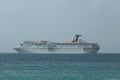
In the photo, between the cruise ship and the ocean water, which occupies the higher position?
the cruise ship

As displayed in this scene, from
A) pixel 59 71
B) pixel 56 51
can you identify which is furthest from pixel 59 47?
pixel 59 71

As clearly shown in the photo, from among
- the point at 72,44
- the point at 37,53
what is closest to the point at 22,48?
the point at 37,53

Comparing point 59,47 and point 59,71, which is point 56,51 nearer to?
point 59,47

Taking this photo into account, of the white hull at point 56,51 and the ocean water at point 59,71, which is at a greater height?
the white hull at point 56,51

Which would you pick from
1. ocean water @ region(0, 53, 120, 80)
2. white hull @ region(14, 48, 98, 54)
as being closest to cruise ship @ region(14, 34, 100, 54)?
white hull @ region(14, 48, 98, 54)

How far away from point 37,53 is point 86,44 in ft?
49.5

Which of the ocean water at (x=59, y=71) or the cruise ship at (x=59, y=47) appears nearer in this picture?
the ocean water at (x=59, y=71)

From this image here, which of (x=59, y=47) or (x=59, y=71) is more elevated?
(x=59, y=47)

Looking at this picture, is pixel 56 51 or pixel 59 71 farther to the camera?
pixel 56 51

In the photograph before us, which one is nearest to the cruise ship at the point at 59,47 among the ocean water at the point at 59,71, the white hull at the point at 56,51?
the white hull at the point at 56,51

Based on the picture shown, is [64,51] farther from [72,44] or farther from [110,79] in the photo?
[110,79]

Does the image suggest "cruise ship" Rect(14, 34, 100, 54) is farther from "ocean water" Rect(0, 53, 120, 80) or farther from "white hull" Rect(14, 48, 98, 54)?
"ocean water" Rect(0, 53, 120, 80)

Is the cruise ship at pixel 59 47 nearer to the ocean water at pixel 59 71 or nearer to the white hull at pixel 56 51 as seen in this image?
the white hull at pixel 56 51

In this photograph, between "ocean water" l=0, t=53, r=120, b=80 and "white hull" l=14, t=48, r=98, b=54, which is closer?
"ocean water" l=0, t=53, r=120, b=80
